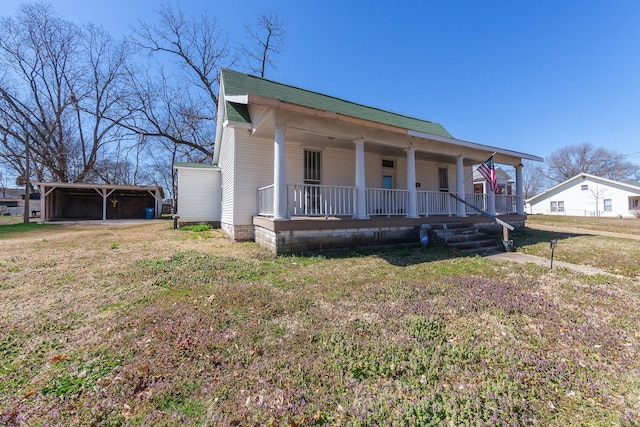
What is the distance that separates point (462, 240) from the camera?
26.9ft

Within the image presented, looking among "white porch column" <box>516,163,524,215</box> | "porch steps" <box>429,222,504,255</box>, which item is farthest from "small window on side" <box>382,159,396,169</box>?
"white porch column" <box>516,163,524,215</box>

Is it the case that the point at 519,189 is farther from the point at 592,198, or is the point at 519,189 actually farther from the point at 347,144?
the point at 592,198

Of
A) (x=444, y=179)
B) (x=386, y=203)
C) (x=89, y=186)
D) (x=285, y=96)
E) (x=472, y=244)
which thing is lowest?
(x=472, y=244)

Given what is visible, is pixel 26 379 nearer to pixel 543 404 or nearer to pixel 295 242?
pixel 543 404

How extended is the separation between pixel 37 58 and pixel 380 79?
32.5m

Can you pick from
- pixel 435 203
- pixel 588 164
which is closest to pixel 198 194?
pixel 435 203

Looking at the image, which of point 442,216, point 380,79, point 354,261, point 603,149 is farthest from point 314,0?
point 603,149

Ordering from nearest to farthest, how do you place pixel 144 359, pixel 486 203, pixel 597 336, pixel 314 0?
pixel 144 359, pixel 597 336, pixel 486 203, pixel 314 0

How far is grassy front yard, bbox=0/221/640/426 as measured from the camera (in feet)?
6.08

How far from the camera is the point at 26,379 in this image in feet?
7.16

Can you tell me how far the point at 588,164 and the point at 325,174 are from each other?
191 feet

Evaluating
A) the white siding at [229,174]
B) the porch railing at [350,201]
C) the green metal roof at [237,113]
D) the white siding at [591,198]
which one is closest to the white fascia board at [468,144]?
the porch railing at [350,201]

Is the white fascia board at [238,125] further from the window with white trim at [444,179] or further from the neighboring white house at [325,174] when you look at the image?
the window with white trim at [444,179]

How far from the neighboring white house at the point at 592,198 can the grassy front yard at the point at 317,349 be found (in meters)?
34.6
